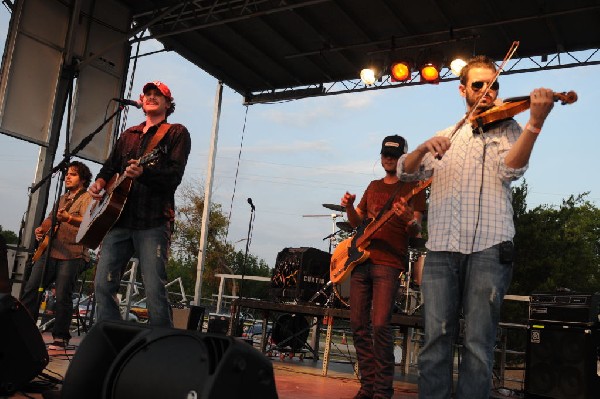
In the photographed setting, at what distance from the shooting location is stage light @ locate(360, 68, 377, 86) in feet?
31.3

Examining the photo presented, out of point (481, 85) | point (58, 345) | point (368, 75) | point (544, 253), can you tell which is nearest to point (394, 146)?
point (481, 85)

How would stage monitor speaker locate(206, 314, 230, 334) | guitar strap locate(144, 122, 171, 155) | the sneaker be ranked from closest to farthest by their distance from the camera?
guitar strap locate(144, 122, 171, 155) < the sneaker < stage monitor speaker locate(206, 314, 230, 334)

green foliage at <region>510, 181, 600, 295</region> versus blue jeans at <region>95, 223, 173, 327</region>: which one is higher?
green foliage at <region>510, 181, 600, 295</region>

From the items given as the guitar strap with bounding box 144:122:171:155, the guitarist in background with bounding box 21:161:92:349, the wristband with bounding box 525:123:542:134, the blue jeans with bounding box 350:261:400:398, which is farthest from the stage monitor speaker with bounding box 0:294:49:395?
the guitarist in background with bounding box 21:161:92:349

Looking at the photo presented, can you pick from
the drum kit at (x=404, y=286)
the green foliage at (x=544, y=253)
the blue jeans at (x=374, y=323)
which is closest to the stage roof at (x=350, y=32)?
the drum kit at (x=404, y=286)

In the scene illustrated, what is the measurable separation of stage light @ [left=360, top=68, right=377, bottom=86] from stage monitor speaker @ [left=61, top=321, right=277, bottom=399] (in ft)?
26.6

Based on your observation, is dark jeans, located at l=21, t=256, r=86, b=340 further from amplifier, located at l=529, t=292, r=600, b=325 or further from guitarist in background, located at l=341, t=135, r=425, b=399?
amplifier, located at l=529, t=292, r=600, b=325

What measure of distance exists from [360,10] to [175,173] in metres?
6.21

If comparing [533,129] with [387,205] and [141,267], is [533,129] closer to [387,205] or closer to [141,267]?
[387,205]

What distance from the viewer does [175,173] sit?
355 centimetres

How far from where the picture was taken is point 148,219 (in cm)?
350

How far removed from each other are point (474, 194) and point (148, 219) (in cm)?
199

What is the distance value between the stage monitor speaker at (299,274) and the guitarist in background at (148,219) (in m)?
4.47

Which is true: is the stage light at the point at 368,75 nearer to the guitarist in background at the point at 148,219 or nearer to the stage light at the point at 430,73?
the stage light at the point at 430,73
